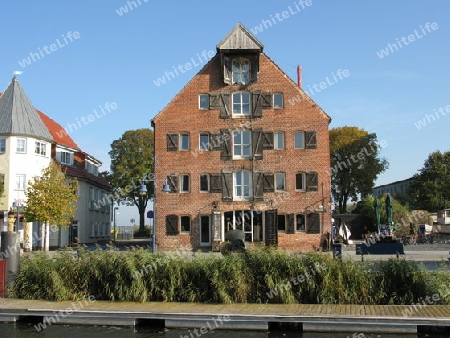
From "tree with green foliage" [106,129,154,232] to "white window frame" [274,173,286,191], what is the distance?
28408 mm

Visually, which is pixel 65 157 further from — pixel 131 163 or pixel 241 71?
pixel 241 71

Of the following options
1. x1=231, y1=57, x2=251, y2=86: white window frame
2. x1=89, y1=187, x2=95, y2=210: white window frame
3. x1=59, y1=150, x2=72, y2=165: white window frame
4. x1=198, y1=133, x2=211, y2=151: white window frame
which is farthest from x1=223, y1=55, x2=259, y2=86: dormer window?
x1=89, y1=187, x2=95, y2=210: white window frame

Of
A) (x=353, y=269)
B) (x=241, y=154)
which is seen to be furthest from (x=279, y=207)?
(x=353, y=269)

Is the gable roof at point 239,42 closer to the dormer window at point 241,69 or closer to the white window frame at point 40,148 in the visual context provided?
the dormer window at point 241,69

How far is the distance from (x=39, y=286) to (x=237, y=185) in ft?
75.2

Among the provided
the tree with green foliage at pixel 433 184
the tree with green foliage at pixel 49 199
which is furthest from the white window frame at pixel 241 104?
the tree with green foliage at pixel 433 184

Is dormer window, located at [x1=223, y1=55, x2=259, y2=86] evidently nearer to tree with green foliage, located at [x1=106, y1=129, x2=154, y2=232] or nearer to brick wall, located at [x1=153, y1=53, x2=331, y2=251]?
brick wall, located at [x1=153, y1=53, x2=331, y2=251]

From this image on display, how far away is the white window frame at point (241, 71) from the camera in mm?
37656

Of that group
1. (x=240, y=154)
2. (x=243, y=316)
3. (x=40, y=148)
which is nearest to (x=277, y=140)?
(x=240, y=154)

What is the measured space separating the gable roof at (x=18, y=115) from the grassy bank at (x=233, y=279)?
27.0m

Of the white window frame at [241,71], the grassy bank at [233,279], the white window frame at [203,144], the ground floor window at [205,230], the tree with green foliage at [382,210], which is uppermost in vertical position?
the white window frame at [241,71]

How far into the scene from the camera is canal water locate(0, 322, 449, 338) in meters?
12.0

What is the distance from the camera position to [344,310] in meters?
13.0

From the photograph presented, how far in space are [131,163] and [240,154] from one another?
29.3 meters
